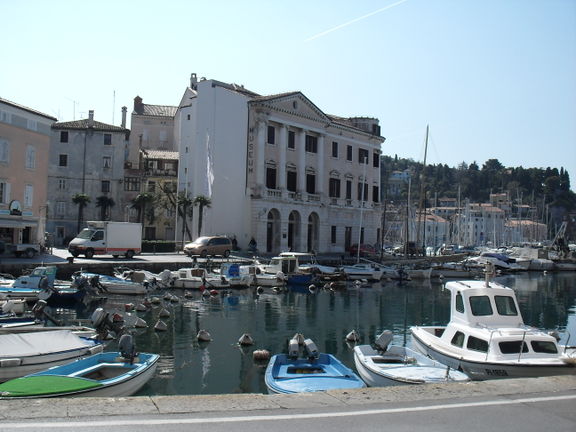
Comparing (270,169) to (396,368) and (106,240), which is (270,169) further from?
(396,368)

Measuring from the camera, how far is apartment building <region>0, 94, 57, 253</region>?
4134 cm

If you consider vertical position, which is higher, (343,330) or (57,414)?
(57,414)

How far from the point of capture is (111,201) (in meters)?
67.5

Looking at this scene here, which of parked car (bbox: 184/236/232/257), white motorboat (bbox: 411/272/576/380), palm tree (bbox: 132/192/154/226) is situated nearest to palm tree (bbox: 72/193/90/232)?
palm tree (bbox: 132/192/154/226)

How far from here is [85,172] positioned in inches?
2680

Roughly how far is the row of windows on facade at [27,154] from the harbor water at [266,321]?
1643 cm

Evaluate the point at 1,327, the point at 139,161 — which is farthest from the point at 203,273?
the point at 139,161

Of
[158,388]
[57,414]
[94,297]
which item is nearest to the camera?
[57,414]

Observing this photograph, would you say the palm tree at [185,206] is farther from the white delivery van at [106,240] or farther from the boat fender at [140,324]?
the boat fender at [140,324]

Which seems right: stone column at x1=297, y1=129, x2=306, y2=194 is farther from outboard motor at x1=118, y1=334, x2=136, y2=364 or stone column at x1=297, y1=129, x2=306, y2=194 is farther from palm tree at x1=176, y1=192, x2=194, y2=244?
outboard motor at x1=118, y1=334, x2=136, y2=364

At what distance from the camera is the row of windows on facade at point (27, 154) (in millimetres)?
41359

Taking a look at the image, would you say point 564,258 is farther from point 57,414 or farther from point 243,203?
point 57,414

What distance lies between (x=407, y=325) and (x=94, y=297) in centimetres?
1731

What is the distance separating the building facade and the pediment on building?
21.1 m
